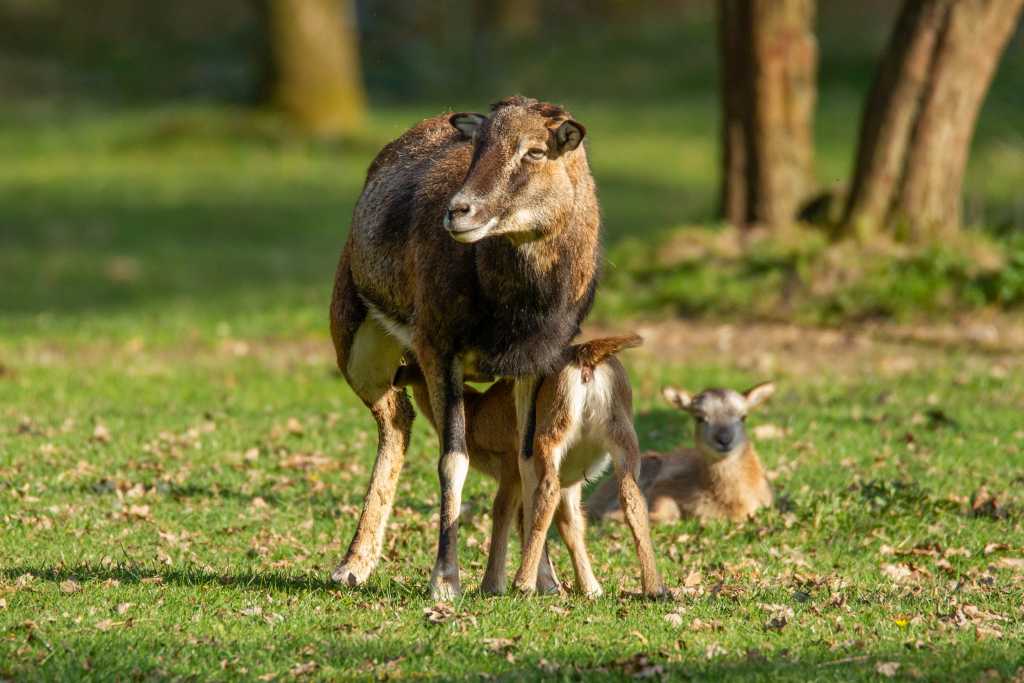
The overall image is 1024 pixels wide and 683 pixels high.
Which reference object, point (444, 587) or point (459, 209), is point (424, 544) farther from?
point (459, 209)

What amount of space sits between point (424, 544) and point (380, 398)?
0.90 m

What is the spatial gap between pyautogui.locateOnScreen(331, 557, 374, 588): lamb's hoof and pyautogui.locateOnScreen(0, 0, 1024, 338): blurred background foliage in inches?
163

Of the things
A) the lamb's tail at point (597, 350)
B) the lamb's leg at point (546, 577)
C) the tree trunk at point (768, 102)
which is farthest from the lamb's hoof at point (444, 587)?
the tree trunk at point (768, 102)

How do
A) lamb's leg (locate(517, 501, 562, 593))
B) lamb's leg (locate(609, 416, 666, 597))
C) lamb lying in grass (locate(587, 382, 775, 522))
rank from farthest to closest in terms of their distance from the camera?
lamb lying in grass (locate(587, 382, 775, 522)) < lamb's leg (locate(517, 501, 562, 593)) < lamb's leg (locate(609, 416, 666, 597))

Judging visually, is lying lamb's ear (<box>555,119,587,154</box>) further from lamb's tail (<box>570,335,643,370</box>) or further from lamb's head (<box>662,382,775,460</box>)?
lamb's head (<box>662,382,775,460</box>)

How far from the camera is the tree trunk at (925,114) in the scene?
15258 mm

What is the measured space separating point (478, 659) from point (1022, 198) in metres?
18.4

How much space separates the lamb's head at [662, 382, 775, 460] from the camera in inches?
379

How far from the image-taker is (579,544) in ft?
25.4

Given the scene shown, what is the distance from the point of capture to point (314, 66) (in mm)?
29797

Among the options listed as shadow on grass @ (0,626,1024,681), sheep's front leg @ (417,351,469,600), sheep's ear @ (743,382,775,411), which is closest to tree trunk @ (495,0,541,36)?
sheep's ear @ (743,382,775,411)

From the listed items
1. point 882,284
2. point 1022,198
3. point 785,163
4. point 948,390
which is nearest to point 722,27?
point 785,163

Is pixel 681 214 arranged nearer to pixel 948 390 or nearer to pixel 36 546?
pixel 948 390

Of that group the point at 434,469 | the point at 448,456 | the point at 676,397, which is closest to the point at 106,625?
the point at 448,456
